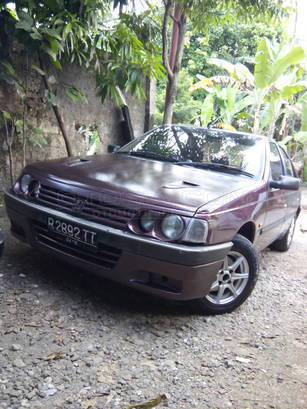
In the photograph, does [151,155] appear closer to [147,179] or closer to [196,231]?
[147,179]

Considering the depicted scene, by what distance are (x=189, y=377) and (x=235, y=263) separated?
108 cm

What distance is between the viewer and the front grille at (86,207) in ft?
8.95

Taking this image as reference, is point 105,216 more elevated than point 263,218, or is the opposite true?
point 105,216

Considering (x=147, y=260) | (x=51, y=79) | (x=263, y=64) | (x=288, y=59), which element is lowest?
(x=147, y=260)

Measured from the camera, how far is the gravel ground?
7.08ft

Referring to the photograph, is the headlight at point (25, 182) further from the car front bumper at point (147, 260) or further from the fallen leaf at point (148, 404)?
the fallen leaf at point (148, 404)

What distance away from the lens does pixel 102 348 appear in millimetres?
2527

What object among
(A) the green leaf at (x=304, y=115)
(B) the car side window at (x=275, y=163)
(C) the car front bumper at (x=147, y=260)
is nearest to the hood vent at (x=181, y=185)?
(C) the car front bumper at (x=147, y=260)

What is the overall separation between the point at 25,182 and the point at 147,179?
1088mm

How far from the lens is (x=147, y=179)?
3090 millimetres

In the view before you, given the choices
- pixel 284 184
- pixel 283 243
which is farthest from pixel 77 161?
pixel 283 243

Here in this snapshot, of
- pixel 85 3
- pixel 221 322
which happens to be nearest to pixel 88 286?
pixel 221 322

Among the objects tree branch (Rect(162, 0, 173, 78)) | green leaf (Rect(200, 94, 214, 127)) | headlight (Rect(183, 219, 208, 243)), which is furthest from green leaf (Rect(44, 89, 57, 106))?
green leaf (Rect(200, 94, 214, 127))

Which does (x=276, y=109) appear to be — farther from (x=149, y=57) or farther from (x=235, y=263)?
(x=235, y=263)
